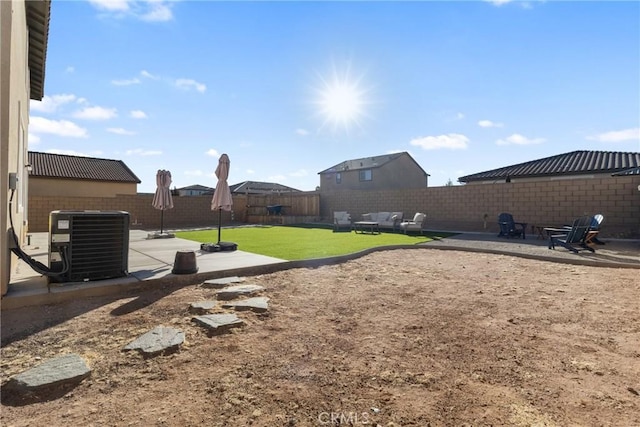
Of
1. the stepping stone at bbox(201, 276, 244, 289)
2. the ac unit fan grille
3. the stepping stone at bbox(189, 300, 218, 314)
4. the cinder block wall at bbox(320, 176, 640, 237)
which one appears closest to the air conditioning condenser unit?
the ac unit fan grille

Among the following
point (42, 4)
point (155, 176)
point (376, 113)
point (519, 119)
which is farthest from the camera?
point (376, 113)

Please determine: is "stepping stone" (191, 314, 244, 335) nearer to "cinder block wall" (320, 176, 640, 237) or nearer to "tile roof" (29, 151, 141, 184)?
"cinder block wall" (320, 176, 640, 237)

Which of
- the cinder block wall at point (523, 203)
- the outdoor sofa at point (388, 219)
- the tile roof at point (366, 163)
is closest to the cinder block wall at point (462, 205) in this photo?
the cinder block wall at point (523, 203)

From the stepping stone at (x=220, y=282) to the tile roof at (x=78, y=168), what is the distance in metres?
22.4

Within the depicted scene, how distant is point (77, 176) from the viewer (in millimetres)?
21500

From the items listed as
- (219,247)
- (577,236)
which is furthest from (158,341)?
(577,236)

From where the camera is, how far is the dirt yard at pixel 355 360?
1917 mm

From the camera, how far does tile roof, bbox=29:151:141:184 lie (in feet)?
69.3

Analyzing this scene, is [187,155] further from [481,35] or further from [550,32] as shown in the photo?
[550,32]

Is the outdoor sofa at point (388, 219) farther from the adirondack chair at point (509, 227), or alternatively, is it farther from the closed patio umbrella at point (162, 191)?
the closed patio umbrella at point (162, 191)

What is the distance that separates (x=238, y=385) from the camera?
2230mm

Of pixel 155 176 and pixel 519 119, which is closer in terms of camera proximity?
pixel 155 176

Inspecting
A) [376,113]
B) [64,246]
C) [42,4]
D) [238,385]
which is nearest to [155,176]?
[42,4]

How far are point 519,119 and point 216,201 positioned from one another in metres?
12.3
